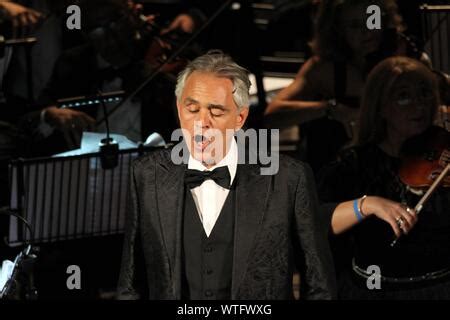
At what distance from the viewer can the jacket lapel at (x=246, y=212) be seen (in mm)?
3604

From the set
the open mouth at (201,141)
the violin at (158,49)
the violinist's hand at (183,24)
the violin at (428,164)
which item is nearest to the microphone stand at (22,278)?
the open mouth at (201,141)

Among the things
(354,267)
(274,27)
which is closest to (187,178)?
(354,267)

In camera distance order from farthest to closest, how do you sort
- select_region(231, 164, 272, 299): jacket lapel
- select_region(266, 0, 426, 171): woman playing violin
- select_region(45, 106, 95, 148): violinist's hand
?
select_region(266, 0, 426, 171): woman playing violin
select_region(45, 106, 95, 148): violinist's hand
select_region(231, 164, 272, 299): jacket lapel

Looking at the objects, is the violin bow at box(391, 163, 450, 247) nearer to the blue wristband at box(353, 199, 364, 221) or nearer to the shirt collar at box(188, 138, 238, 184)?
the blue wristband at box(353, 199, 364, 221)

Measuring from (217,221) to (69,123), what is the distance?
83.0 inches

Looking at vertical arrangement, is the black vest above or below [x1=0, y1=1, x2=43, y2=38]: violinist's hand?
below

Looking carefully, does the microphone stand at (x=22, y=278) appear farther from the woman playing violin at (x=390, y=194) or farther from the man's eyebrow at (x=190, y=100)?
the woman playing violin at (x=390, y=194)

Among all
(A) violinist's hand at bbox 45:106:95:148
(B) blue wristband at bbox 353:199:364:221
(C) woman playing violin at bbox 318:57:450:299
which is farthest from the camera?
(A) violinist's hand at bbox 45:106:95:148

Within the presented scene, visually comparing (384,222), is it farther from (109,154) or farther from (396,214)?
(109,154)

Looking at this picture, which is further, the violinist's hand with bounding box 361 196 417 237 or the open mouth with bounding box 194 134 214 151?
the violinist's hand with bounding box 361 196 417 237

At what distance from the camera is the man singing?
3.62m

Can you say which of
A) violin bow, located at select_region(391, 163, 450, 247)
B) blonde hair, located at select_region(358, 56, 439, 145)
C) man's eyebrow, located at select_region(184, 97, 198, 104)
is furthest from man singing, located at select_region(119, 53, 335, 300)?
blonde hair, located at select_region(358, 56, 439, 145)

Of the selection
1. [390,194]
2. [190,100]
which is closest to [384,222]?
[390,194]

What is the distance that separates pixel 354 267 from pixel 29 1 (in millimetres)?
2452
